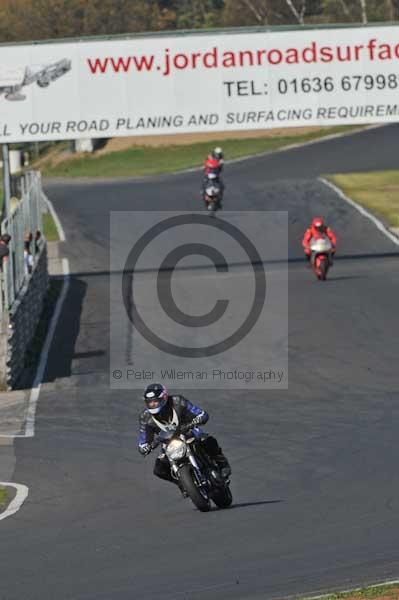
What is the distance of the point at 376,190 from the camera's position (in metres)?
49.9

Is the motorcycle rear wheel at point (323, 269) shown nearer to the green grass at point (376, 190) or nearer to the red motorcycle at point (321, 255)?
the red motorcycle at point (321, 255)

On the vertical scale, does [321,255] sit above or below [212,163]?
below

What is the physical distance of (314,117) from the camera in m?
35.3

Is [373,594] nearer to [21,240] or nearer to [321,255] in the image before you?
[21,240]

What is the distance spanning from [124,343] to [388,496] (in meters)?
13.8

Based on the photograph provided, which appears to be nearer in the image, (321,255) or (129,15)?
(321,255)

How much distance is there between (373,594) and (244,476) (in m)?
6.41

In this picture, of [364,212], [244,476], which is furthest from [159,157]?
[244,476]

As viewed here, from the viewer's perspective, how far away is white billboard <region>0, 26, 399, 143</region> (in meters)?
34.9

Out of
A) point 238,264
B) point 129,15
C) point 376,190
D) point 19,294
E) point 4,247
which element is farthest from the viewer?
point 129,15

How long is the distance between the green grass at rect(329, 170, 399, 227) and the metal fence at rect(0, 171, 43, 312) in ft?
39.4

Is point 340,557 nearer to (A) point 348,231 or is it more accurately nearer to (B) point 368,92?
(B) point 368,92

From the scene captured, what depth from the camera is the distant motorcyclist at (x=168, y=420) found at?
13.2 m

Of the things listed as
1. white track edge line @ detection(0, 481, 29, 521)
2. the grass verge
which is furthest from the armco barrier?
the grass verge
